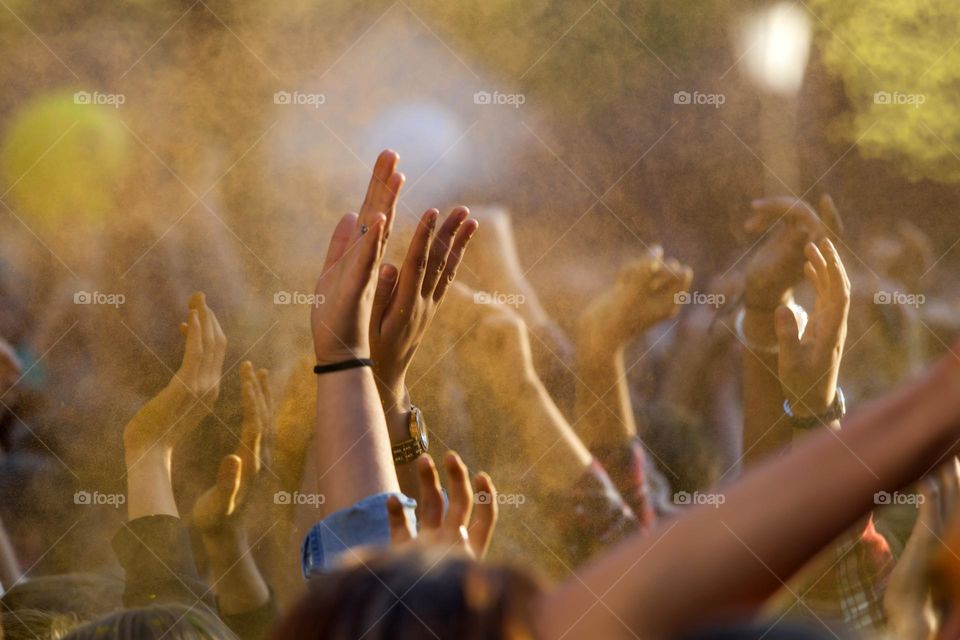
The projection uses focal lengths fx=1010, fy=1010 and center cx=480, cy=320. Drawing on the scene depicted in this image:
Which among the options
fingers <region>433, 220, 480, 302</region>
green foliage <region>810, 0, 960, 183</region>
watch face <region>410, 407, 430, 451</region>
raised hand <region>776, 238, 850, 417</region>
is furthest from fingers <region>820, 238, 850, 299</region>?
green foliage <region>810, 0, 960, 183</region>

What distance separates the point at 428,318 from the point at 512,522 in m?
0.94

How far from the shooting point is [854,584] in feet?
5.40

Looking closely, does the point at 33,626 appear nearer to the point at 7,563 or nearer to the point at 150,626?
the point at 150,626

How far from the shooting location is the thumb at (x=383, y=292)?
127 cm

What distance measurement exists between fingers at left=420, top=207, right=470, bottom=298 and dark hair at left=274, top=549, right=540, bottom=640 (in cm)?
84

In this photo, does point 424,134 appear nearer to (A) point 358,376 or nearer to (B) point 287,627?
(A) point 358,376

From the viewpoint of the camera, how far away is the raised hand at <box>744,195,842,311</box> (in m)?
2.25

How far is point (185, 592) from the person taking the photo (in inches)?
69.6

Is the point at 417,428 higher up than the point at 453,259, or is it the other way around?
the point at 453,259

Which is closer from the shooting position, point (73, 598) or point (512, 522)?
point (73, 598)

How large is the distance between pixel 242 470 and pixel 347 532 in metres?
1.30

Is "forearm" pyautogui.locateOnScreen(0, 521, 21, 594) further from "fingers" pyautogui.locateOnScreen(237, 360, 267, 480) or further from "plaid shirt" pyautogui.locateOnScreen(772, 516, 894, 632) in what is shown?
"plaid shirt" pyautogui.locateOnScreen(772, 516, 894, 632)

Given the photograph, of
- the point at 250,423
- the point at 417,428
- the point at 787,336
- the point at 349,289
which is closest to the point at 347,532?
the point at 349,289

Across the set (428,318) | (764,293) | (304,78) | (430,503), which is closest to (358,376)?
(430,503)
